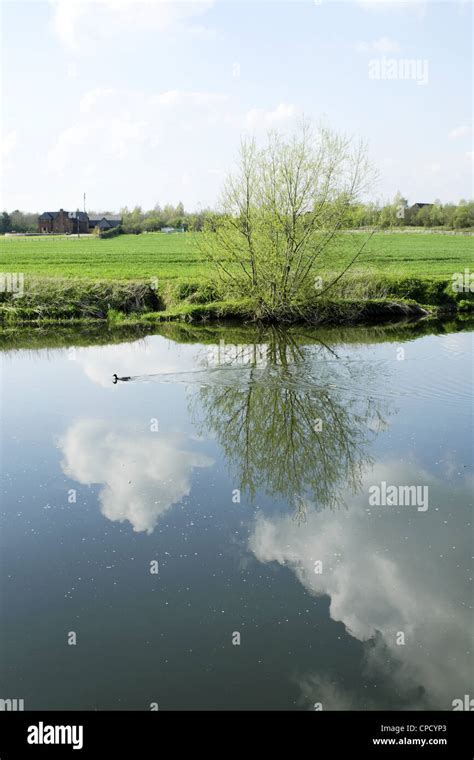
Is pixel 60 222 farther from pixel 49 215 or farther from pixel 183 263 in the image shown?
pixel 183 263

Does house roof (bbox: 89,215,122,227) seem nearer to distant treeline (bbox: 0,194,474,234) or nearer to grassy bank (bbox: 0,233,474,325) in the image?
distant treeline (bbox: 0,194,474,234)

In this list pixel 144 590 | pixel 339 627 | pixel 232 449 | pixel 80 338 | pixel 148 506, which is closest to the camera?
pixel 339 627

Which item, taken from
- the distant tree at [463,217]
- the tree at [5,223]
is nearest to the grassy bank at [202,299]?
the distant tree at [463,217]

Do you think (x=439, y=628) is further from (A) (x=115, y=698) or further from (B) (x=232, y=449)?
(B) (x=232, y=449)

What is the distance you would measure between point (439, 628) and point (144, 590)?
3603 mm

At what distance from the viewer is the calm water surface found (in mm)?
6941

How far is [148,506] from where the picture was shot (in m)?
10.7

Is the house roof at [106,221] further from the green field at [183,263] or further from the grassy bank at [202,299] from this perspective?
the grassy bank at [202,299]

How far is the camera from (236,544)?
30.9ft

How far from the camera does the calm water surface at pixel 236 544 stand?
6.94 meters

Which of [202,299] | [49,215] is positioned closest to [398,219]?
[202,299]
